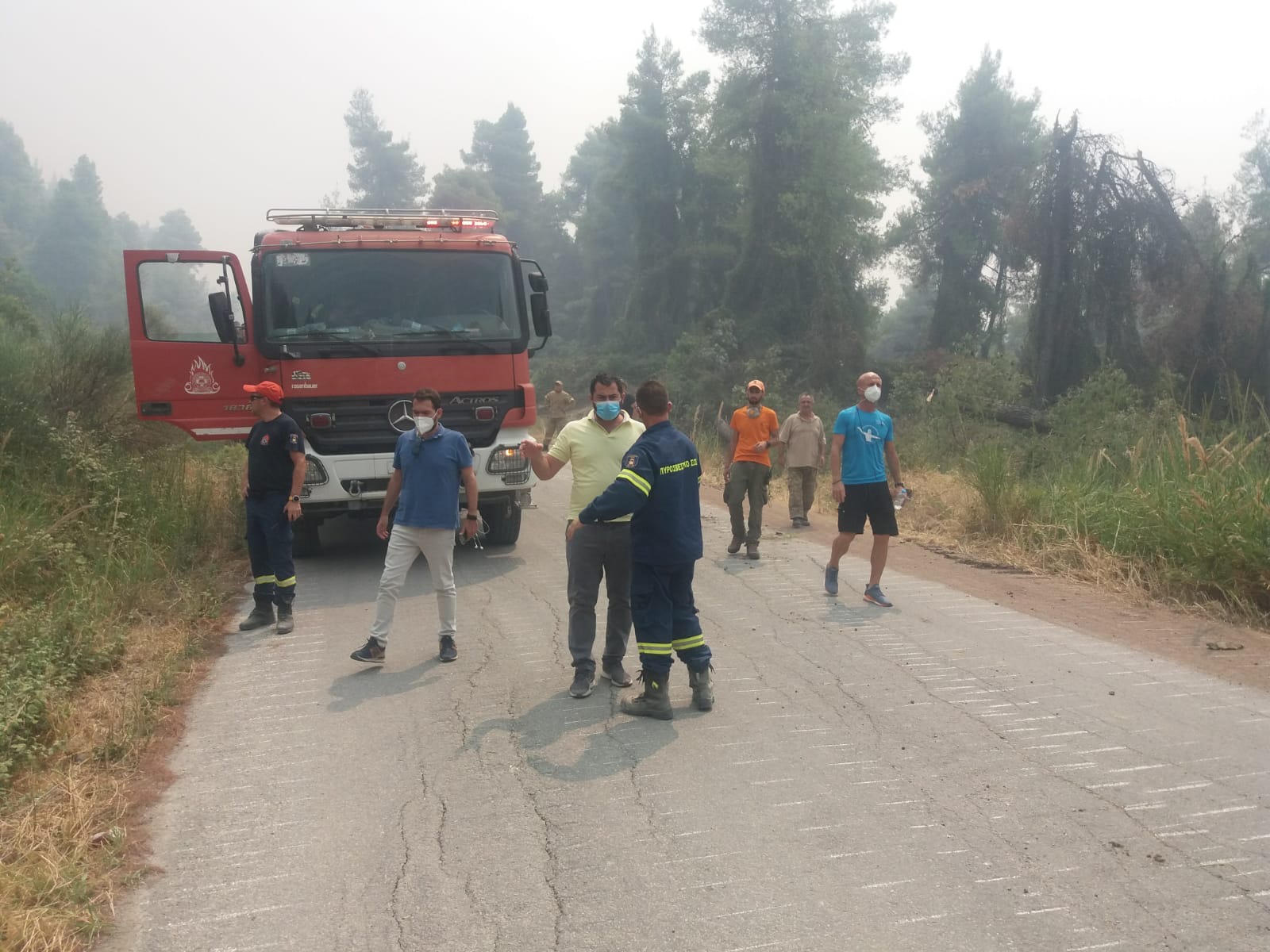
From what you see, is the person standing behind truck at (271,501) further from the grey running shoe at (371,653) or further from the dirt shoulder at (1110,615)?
the dirt shoulder at (1110,615)

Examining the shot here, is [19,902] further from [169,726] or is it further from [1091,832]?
[1091,832]

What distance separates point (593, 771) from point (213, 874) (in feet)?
5.27

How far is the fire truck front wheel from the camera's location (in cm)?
1013

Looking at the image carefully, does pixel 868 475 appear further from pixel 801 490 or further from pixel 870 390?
pixel 801 490

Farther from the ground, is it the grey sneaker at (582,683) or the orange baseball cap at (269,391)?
the orange baseball cap at (269,391)

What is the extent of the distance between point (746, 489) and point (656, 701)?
5073 mm

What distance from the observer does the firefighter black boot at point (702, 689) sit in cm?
529

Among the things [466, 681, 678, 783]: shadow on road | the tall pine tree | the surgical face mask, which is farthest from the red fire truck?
the tall pine tree

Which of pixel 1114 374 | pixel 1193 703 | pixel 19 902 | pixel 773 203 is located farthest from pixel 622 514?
pixel 773 203

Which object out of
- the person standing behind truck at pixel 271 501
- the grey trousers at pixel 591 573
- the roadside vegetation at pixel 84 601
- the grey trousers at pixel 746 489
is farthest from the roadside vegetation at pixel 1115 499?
the roadside vegetation at pixel 84 601

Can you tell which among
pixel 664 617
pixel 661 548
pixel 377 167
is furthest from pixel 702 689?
pixel 377 167

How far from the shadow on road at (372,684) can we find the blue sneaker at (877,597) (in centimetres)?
348

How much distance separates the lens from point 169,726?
5.16 meters

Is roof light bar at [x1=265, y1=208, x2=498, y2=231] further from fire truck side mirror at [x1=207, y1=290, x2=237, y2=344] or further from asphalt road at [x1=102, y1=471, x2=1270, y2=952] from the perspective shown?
asphalt road at [x1=102, y1=471, x2=1270, y2=952]
